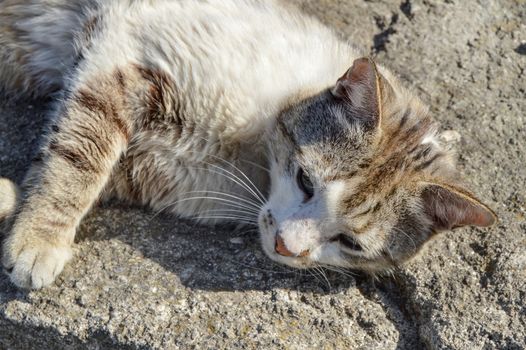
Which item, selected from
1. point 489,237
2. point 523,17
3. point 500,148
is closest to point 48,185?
point 489,237

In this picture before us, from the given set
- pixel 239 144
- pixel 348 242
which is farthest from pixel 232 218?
pixel 348 242

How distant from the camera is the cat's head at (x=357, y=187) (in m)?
2.73

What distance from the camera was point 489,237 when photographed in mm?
3137

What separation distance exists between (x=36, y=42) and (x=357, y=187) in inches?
70.9

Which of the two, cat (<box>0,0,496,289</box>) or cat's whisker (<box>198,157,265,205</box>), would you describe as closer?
cat (<box>0,0,496,289</box>)

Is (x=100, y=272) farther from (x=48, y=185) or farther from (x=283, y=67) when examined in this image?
(x=283, y=67)

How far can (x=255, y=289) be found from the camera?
9.49ft

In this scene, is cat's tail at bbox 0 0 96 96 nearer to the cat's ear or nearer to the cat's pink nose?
the cat's pink nose

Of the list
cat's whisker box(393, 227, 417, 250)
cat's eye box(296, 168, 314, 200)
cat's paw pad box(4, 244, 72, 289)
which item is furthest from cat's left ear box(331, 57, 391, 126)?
cat's paw pad box(4, 244, 72, 289)

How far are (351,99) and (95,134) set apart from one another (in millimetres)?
1060

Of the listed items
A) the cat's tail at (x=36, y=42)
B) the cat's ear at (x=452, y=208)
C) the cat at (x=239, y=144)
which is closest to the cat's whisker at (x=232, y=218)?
the cat at (x=239, y=144)

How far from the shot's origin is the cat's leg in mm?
2826

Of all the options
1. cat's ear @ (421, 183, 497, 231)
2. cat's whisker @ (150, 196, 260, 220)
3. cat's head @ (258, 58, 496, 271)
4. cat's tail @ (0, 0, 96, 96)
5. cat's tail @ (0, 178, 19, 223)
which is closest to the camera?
cat's ear @ (421, 183, 497, 231)

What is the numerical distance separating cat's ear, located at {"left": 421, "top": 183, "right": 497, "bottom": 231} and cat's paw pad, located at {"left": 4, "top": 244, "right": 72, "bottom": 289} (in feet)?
4.84
